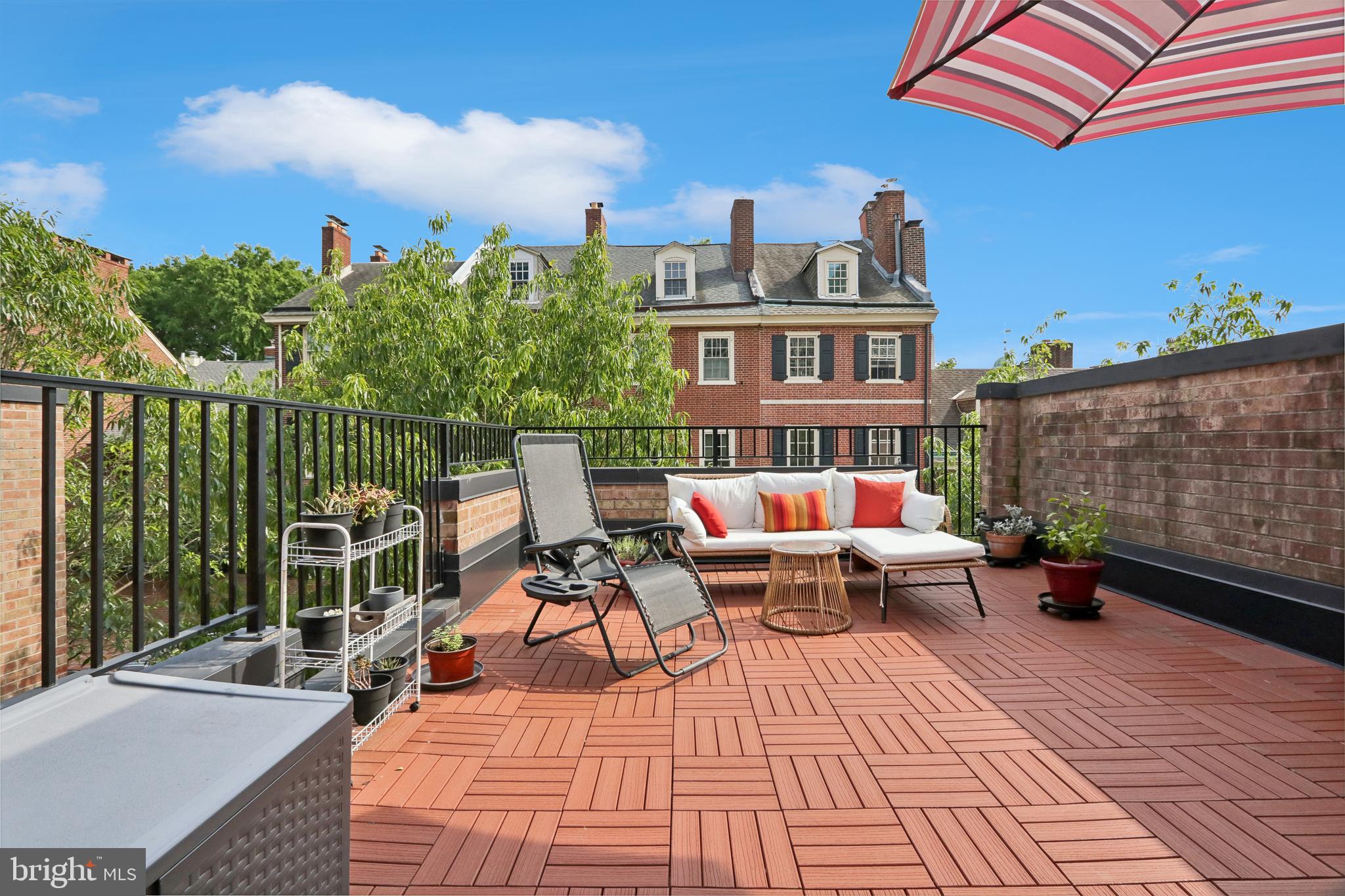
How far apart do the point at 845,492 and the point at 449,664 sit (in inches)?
125

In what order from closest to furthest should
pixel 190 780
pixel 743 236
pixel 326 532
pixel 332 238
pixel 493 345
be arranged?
pixel 190 780
pixel 326 532
pixel 493 345
pixel 743 236
pixel 332 238

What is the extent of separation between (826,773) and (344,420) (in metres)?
2.36

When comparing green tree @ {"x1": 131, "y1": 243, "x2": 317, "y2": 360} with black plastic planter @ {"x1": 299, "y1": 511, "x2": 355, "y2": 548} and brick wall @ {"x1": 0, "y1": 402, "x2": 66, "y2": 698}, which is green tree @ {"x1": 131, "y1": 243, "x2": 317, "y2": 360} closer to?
brick wall @ {"x1": 0, "y1": 402, "x2": 66, "y2": 698}

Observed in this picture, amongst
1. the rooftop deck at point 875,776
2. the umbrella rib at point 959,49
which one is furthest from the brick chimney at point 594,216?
the umbrella rib at point 959,49

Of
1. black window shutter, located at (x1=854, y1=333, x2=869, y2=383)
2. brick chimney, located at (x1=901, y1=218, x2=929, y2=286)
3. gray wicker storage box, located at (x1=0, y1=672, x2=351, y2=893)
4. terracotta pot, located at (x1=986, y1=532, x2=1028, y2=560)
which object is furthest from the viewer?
brick chimney, located at (x1=901, y1=218, x2=929, y2=286)

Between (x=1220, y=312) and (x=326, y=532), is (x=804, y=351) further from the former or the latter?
(x=326, y=532)

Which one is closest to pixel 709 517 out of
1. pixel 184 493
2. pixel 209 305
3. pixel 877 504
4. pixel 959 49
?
pixel 877 504

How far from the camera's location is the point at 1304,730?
2.40 m

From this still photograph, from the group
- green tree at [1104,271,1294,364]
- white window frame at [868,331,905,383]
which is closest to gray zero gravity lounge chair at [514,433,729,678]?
green tree at [1104,271,1294,364]

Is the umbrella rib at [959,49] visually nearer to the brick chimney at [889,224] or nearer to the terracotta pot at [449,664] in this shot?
the terracotta pot at [449,664]

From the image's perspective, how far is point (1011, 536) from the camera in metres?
5.52

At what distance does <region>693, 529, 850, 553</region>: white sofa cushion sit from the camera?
4480 millimetres

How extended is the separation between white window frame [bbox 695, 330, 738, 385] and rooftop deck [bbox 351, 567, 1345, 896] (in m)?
12.9

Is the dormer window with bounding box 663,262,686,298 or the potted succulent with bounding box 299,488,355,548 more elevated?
the dormer window with bounding box 663,262,686,298
